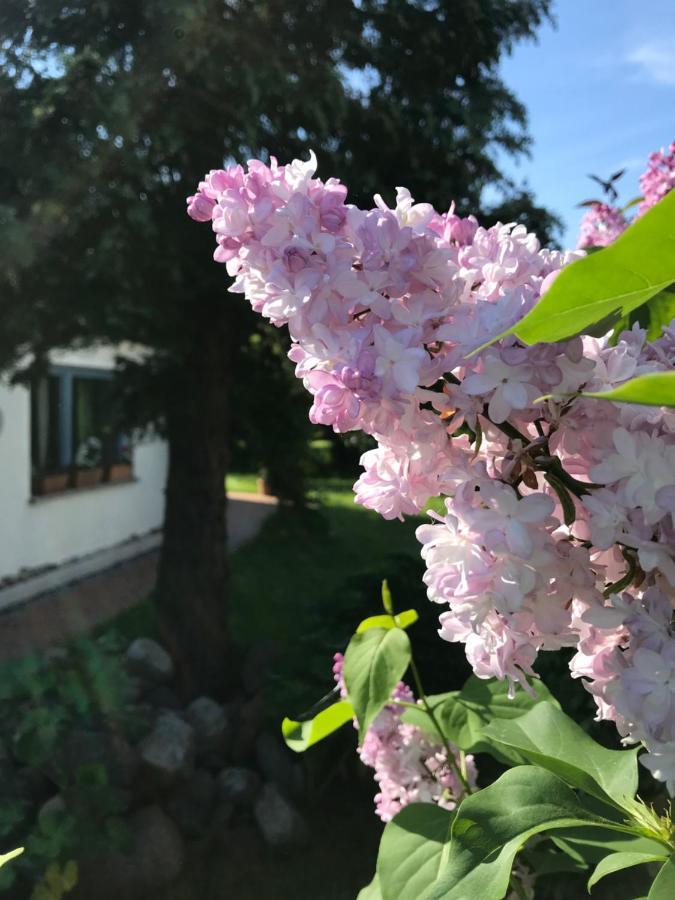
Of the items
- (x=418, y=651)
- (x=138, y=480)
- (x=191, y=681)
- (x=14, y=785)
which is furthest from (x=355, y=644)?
(x=138, y=480)

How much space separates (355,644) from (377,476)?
42 centimetres

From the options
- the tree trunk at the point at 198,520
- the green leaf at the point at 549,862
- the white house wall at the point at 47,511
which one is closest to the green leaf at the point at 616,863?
the green leaf at the point at 549,862

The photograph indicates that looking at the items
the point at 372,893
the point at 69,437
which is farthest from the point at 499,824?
the point at 69,437

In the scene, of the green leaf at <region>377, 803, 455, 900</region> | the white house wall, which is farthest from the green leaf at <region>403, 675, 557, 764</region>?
the white house wall

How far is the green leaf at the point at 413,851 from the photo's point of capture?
1062 mm

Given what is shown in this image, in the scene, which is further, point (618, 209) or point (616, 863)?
point (618, 209)

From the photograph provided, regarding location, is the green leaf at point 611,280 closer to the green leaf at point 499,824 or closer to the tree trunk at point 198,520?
the green leaf at point 499,824

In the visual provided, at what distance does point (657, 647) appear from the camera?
0.63 metres

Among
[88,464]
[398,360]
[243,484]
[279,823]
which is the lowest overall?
[243,484]

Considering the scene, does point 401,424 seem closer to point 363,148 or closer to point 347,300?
point 347,300

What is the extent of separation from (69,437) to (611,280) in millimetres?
9882

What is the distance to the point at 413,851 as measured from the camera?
112 cm

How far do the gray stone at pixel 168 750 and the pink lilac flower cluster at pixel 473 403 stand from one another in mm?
3289

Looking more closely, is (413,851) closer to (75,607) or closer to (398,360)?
(398,360)
